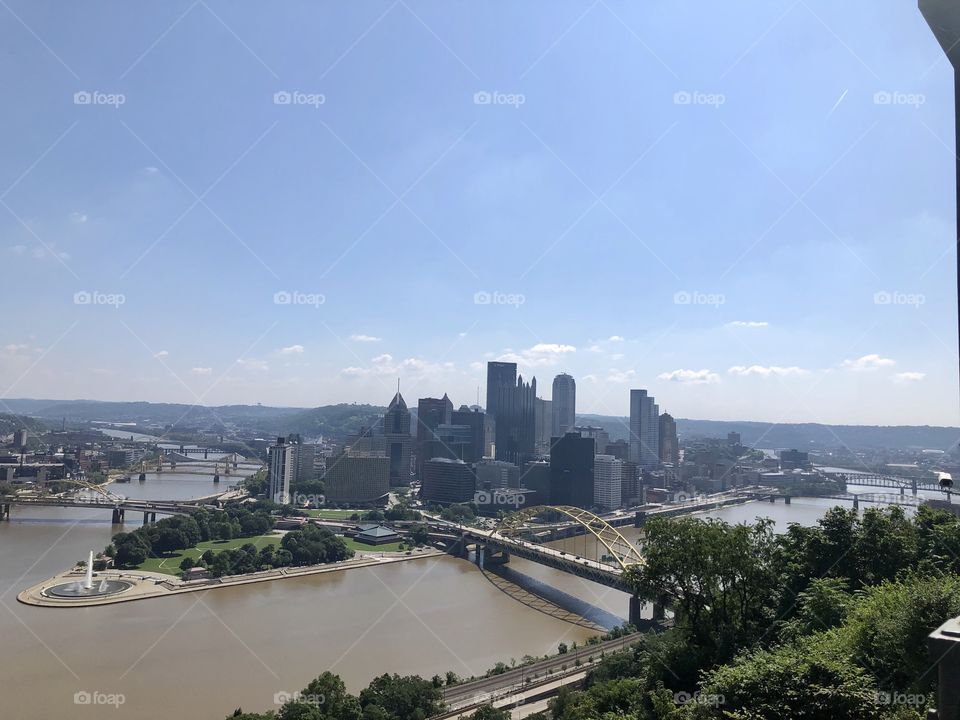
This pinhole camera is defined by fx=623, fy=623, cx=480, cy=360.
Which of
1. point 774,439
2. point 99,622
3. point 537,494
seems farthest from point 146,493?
point 774,439

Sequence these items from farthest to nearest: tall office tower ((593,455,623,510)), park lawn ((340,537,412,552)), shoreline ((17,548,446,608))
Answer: tall office tower ((593,455,623,510))
park lawn ((340,537,412,552))
shoreline ((17,548,446,608))

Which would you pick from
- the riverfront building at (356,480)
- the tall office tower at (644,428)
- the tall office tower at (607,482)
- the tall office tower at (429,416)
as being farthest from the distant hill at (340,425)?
the riverfront building at (356,480)

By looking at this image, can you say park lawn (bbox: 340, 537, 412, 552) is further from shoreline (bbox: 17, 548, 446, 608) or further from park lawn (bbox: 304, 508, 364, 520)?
park lawn (bbox: 304, 508, 364, 520)

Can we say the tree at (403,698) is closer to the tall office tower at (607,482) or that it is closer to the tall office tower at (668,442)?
the tall office tower at (607,482)

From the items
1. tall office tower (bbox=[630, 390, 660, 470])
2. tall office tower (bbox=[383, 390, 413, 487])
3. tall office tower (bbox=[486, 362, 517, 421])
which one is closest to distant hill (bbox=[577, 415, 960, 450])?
tall office tower (bbox=[630, 390, 660, 470])

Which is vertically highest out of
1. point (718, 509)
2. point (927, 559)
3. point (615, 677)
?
point (927, 559)

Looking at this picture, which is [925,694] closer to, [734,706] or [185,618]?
[734,706]

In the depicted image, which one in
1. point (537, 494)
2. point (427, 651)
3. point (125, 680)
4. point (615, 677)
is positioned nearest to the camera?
point (615, 677)
